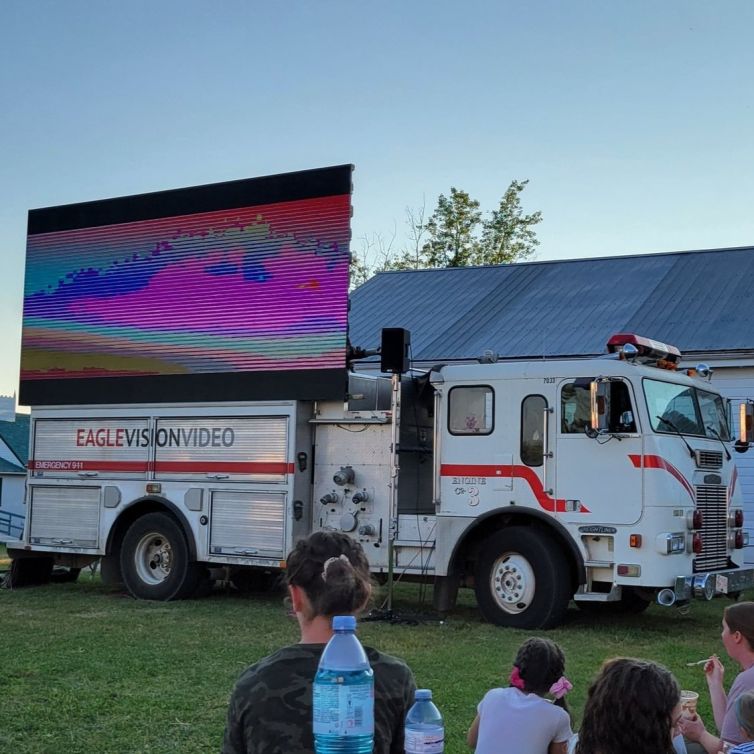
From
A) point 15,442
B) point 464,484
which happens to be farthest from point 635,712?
point 15,442

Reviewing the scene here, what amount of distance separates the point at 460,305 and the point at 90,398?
9587mm

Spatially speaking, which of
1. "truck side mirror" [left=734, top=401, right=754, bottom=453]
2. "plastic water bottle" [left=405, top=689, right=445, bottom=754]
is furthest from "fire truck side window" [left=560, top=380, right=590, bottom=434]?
"plastic water bottle" [left=405, top=689, right=445, bottom=754]

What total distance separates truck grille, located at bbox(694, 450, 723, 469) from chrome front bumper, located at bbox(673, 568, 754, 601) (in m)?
1.09

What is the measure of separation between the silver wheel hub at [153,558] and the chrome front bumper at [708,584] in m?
6.14

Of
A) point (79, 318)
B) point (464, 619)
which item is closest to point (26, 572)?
point (79, 318)

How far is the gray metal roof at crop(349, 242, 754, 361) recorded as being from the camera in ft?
59.3

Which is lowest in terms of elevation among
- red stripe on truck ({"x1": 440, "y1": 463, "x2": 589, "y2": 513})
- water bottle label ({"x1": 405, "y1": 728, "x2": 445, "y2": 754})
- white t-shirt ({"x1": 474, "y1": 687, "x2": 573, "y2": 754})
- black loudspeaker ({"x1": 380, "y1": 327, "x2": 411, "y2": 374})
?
white t-shirt ({"x1": 474, "y1": 687, "x2": 573, "y2": 754})

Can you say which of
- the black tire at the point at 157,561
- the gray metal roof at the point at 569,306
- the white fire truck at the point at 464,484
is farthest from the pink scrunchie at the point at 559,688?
the gray metal roof at the point at 569,306

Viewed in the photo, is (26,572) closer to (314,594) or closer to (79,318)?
(79,318)

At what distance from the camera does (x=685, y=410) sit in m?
11.4

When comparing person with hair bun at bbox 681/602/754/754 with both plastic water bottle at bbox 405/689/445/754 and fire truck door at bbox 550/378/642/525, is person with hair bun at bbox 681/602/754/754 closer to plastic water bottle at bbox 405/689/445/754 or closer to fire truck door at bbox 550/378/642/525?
plastic water bottle at bbox 405/689/445/754

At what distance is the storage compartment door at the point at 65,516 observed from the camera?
1380 centimetres

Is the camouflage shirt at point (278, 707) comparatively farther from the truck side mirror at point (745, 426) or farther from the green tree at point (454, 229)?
the green tree at point (454, 229)

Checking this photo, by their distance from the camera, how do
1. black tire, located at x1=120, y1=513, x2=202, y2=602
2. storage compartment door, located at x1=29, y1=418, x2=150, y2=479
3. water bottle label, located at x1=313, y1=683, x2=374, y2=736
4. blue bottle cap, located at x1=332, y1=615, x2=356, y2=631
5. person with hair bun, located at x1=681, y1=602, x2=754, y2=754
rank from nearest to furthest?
water bottle label, located at x1=313, y1=683, x2=374, y2=736, blue bottle cap, located at x1=332, y1=615, x2=356, y2=631, person with hair bun, located at x1=681, y1=602, x2=754, y2=754, black tire, located at x1=120, y1=513, x2=202, y2=602, storage compartment door, located at x1=29, y1=418, x2=150, y2=479
